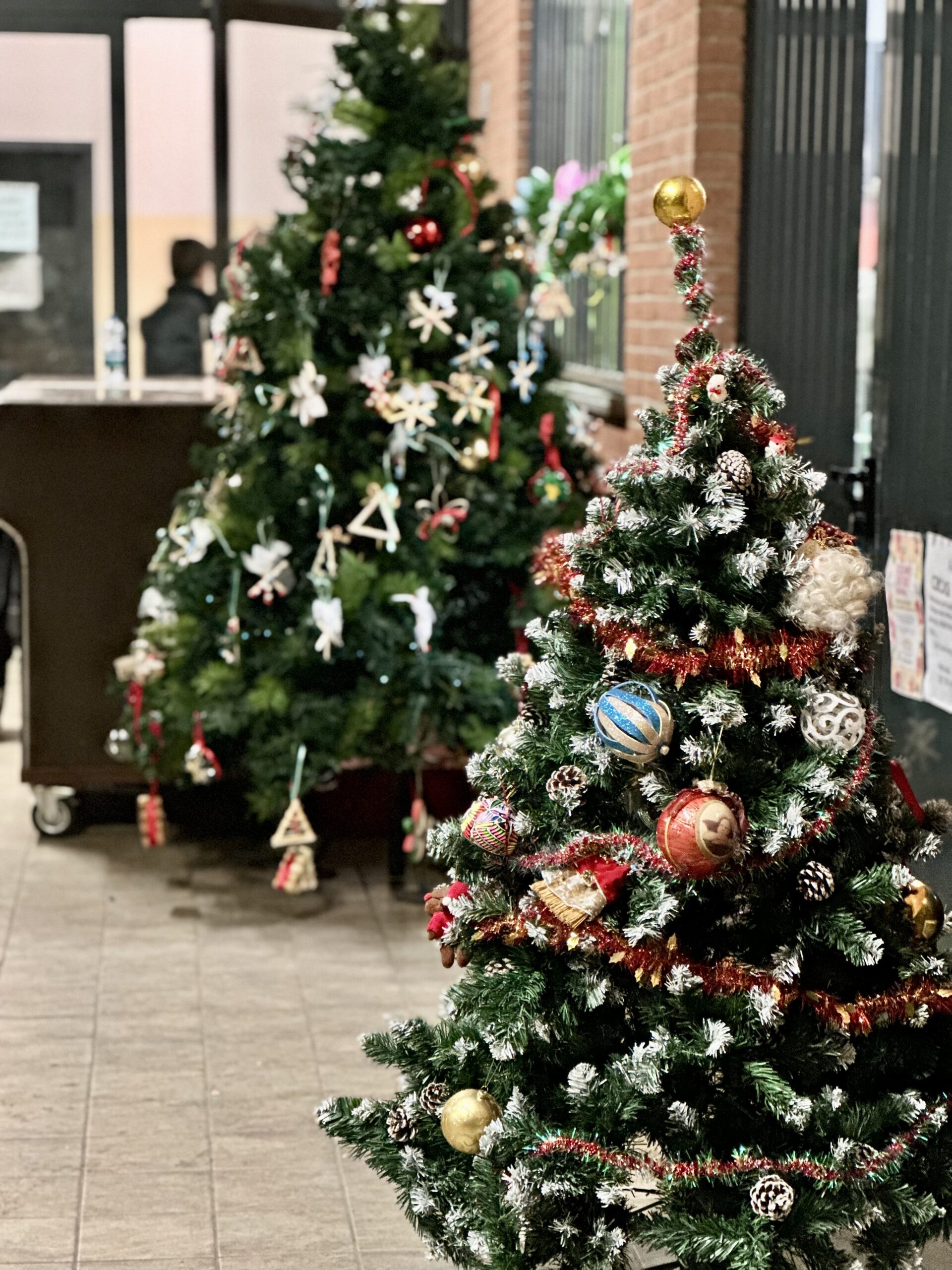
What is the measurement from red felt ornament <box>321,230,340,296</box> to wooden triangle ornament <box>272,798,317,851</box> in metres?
1.30

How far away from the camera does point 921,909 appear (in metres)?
2.36

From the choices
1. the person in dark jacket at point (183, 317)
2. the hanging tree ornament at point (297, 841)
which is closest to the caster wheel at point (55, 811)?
the hanging tree ornament at point (297, 841)

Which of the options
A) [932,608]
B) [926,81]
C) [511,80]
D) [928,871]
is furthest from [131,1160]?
[511,80]

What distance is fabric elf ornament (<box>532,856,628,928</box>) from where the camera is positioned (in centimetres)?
231

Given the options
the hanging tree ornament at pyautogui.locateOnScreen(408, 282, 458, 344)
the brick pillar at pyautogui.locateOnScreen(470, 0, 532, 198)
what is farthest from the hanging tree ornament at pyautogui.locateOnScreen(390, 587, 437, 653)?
the brick pillar at pyautogui.locateOnScreen(470, 0, 532, 198)

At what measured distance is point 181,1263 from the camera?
9.03 feet

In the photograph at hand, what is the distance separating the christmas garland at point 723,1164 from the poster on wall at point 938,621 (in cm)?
137

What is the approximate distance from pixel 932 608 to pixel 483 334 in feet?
4.88

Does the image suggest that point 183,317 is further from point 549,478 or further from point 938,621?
point 938,621

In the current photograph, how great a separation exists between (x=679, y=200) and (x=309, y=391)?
2.04 m

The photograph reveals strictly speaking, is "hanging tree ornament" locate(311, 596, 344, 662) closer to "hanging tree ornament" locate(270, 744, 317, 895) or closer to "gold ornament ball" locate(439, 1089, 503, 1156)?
"hanging tree ornament" locate(270, 744, 317, 895)

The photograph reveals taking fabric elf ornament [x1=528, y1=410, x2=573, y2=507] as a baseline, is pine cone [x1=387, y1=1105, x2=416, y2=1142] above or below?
below

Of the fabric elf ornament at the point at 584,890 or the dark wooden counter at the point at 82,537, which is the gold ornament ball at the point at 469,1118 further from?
the dark wooden counter at the point at 82,537

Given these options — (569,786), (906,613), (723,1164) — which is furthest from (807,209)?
(723,1164)
